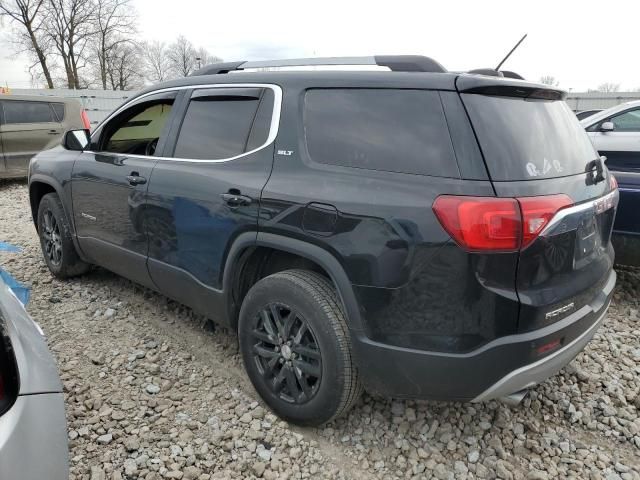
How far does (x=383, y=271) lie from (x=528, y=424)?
1.32m

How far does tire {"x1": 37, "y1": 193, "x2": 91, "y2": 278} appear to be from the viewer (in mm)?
4059

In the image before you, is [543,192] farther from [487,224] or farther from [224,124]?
[224,124]

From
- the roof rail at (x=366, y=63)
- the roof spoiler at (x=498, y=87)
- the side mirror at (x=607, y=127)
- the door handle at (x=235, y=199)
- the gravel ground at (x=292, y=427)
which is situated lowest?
the gravel ground at (x=292, y=427)

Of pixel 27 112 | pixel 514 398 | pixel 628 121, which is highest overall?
pixel 27 112

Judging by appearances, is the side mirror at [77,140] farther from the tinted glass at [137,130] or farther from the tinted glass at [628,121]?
the tinted glass at [628,121]

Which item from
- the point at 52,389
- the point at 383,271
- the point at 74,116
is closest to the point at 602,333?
the point at 383,271

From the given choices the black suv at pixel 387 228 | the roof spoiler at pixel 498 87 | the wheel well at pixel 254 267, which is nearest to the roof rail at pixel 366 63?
the black suv at pixel 387 228

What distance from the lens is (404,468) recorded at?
7.39ft

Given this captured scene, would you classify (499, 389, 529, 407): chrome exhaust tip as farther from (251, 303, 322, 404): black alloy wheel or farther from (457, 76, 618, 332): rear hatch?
(251, 303, 322, 404): black alloy wheel

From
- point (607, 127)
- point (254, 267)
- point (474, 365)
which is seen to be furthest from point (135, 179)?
point (607, 127)

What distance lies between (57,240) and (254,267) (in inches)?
101

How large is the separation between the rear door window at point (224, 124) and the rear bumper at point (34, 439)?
5.07 ft

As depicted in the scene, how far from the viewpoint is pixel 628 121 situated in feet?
22.7

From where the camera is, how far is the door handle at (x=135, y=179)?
3.06 metres
